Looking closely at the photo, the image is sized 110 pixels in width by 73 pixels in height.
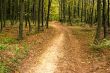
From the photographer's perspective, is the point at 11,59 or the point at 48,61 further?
the point at 48,61

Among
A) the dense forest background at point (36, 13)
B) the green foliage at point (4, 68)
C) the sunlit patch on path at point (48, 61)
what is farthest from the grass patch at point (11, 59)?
the dense forest background at point (36, 13)

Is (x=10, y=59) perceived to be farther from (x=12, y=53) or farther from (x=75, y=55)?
(x=75, y=55)

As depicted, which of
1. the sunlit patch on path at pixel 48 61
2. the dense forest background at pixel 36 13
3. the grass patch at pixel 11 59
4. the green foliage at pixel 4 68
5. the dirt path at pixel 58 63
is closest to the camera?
the green foliage at pixel 4 68

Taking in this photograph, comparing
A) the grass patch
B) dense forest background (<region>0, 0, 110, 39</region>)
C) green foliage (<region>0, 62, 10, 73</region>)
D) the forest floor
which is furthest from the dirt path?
dense forest background (<region>0, 0, 110, 39</region>)

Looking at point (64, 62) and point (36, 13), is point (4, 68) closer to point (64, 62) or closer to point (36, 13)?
→ point (64, 62)

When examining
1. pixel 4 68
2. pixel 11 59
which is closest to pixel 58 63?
pixel 11 59

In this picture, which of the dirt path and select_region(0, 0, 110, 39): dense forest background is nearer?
the dirt path

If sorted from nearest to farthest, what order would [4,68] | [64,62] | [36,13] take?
1. [4,68]
2. [64,62]
3. [36,13]

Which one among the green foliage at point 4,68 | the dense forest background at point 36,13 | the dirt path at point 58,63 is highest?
the dense forest background at point 36,13

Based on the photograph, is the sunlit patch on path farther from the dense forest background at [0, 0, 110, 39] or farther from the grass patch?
the dense forest background at [0, 0, 110, 39]

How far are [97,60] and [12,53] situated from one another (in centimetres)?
602

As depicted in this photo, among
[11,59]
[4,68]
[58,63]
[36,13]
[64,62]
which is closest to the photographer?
[4,68]

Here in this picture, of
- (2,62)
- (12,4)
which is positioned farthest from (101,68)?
(12,4)

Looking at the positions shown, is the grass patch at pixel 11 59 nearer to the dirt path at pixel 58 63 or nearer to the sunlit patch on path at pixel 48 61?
the dirt path at pixel 58 63
